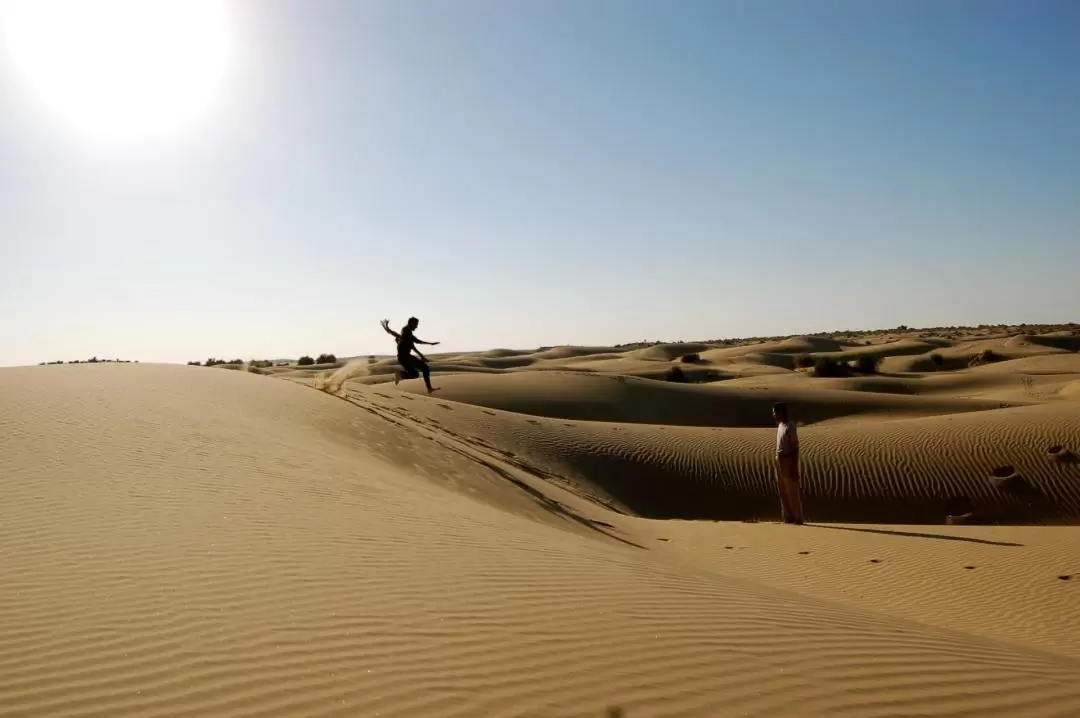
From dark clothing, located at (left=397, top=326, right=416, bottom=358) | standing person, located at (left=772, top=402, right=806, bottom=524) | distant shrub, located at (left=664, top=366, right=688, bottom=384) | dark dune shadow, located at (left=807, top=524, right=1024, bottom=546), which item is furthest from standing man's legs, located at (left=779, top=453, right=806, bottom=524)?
distant shrub, located at (left=664, top=366, right=688, bottom=384)

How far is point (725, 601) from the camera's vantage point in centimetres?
449

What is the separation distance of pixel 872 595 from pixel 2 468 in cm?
778

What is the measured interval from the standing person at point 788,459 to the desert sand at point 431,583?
447mm

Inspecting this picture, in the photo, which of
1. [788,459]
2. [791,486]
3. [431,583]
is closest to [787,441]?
[788,459]

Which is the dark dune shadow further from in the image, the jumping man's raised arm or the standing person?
the jumping man's raised arm

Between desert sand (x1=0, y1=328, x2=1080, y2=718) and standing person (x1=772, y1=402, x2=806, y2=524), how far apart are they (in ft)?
1.47

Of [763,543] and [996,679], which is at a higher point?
[996,679]

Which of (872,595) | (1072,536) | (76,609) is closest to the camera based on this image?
(76,609)

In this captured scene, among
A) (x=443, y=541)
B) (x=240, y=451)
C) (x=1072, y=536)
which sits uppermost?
(x=240, y=451)

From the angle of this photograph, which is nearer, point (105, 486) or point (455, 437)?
point (105, 486)

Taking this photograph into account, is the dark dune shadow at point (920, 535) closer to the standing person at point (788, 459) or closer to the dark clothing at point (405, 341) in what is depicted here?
the standing person at point (788, 459)

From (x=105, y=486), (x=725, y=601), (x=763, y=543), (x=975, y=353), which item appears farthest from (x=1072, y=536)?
(x=975, y=353)

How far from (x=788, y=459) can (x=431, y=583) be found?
806 cm

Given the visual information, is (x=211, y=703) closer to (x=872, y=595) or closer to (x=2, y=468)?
(x=2, y=468)
